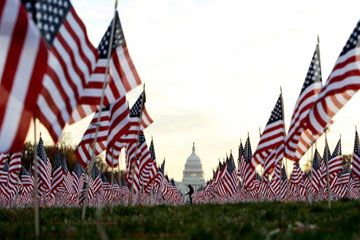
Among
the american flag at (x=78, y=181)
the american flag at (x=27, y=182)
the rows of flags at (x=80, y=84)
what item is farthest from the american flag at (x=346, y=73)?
the american flag at (x=78, y=181)

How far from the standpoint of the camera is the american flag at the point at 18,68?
11000 millimetres

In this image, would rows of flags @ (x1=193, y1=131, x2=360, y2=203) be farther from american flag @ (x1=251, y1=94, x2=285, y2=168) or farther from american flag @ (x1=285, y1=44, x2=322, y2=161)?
american flag @ (x1=285, y1=44, x2=322, y2=161)

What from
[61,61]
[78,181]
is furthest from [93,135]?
[78,181]

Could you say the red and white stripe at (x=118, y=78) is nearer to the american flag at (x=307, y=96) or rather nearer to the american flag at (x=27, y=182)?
the american flag at (x=307, y=96)

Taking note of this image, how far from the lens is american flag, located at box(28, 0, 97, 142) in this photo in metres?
12.6

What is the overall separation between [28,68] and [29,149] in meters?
121

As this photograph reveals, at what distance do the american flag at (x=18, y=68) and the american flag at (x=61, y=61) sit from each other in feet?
4.04

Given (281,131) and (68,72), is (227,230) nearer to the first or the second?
(68,72)

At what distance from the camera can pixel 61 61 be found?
13.5 meters

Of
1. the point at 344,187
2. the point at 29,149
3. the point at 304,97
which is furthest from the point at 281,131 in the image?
the point at 29,149

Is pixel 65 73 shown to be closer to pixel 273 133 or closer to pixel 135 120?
pixel 273 133

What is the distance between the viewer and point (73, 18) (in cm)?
1423

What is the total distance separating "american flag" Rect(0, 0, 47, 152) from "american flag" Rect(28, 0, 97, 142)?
123 centimetres

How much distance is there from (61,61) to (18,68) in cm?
245
